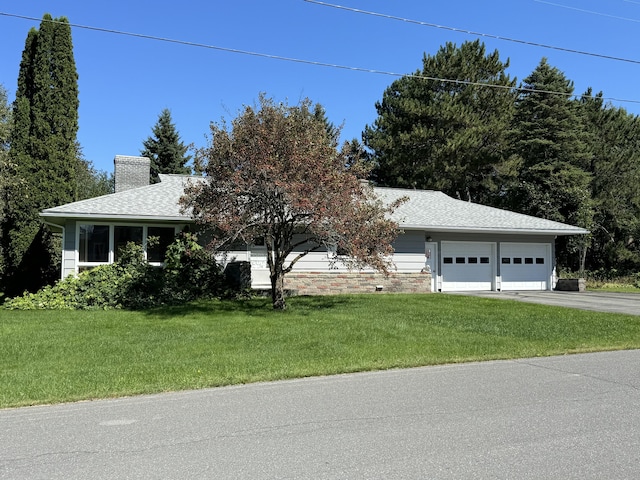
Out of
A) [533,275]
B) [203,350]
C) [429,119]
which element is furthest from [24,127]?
[429,119]

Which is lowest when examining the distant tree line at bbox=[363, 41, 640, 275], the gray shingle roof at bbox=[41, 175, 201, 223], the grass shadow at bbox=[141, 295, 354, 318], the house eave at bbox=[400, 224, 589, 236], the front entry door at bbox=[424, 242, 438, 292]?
the grass shadow at bbox=[141, 295, 354, 318]

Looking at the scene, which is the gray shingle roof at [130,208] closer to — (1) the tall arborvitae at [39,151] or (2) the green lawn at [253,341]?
(2) the green lawn at [253,341]

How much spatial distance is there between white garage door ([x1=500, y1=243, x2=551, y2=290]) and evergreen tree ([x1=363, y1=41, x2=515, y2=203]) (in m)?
15.0

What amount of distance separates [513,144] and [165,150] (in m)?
30.6

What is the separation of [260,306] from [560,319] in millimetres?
7903

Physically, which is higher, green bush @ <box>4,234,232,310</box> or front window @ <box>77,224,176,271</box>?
front window @ <box>77,224,176,271</box>

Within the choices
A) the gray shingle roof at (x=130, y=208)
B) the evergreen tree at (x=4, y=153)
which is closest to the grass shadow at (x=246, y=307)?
the gray shingle roof at (x=130, y=208)

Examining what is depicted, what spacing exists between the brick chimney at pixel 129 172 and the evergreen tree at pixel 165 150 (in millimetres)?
25744

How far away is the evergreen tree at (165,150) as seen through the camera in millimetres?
46219

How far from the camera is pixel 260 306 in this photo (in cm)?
1404

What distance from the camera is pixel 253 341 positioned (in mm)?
9242

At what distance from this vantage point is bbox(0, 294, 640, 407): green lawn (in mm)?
6777

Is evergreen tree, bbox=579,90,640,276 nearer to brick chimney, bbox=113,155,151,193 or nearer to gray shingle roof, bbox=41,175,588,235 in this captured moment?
gray shingle roof, bbox=41,175,588,235

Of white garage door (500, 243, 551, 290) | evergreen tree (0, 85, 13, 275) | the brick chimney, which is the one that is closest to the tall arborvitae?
evergreen tree (0, 85, 13, 275)
